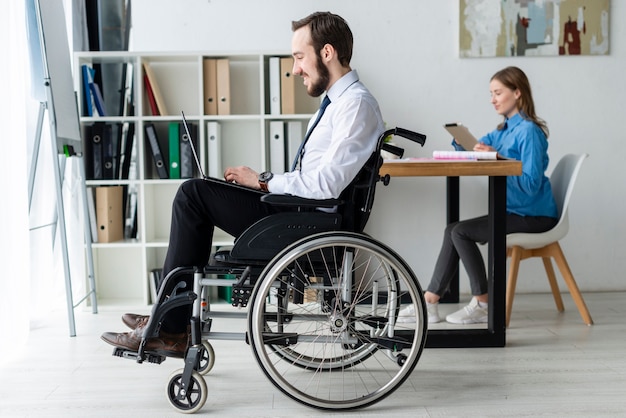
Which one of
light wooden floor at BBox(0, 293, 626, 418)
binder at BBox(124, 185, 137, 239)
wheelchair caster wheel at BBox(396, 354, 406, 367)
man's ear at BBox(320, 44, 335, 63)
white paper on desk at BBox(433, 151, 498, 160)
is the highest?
man's ear at BBox(320, 44, 335, 63)

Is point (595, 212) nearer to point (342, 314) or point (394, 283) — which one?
point (394, 283)

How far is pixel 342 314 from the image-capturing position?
2133 millimetres

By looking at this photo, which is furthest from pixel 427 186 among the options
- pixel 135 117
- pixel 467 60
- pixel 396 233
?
pixel 135 117

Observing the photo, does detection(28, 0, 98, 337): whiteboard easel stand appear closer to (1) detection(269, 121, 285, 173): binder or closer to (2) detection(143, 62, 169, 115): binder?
(2) detection(143, 62, 169, 115): binder

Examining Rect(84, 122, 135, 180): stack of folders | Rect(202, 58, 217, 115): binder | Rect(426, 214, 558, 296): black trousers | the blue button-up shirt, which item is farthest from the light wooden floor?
Rect(202, 58, 217, 115): binder

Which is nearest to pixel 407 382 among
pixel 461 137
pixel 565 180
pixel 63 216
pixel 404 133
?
pixel 404 133

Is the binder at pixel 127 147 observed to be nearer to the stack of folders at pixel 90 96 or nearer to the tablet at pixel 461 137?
the stack of folders at pixel 90 96

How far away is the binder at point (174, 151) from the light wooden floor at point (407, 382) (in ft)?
2.91

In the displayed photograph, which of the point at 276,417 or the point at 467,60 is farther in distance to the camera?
the point at 467,60

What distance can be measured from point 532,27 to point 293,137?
136 cm

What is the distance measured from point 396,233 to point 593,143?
1.14 metres

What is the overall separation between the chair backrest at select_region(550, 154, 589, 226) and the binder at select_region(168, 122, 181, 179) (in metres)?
1.78

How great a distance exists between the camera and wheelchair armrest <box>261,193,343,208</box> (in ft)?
6.67

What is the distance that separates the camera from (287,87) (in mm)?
3703
